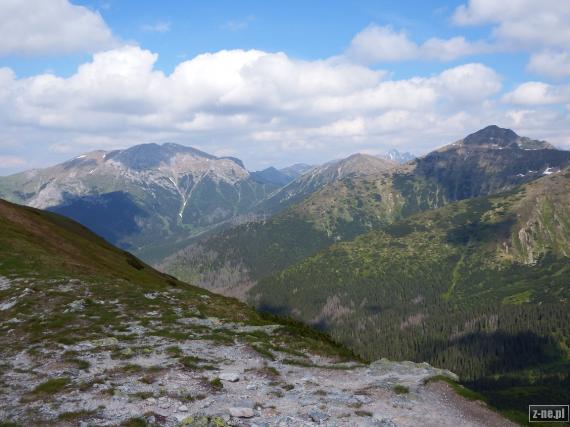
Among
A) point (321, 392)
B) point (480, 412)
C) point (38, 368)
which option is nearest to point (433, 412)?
point (480, 412)

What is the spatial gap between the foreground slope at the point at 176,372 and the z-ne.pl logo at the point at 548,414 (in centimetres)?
425

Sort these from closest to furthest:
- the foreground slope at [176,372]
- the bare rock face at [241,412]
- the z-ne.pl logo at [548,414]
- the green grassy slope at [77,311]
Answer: the bare rock face at [241,412], the foreground slope at [176,372], the z-ne.pl logo at [548,414], the green grassy slope at [77,311]

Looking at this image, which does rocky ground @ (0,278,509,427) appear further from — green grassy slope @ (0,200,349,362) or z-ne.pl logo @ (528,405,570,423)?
z-ne.pl logo @ (528,405,570,423)

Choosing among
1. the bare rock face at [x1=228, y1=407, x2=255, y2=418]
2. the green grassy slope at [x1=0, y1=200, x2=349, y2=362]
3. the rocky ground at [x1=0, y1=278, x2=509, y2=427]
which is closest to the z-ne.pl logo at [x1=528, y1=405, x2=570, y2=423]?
the rocky ground at [x1=0, y1=278, x2=509, y2=427]

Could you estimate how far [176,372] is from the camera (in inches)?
1067

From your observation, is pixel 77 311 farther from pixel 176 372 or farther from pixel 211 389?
pixel 211 389

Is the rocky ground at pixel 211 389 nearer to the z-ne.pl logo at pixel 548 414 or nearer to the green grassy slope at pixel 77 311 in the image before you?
the green grassy slope at pixel 77 311

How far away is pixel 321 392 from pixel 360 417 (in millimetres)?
3875

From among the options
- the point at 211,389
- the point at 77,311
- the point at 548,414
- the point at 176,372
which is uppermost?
the point at 77,311

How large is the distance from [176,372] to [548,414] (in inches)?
903

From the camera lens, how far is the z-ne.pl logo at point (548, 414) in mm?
24562

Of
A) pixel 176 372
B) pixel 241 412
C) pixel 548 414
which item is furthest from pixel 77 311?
pixel 548 414

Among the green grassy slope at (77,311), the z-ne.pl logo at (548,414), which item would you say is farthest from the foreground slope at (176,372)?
the z-ne.pl logo at (548,414)

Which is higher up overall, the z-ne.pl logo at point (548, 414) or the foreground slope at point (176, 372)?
the foreground slope at point (176, 372)
